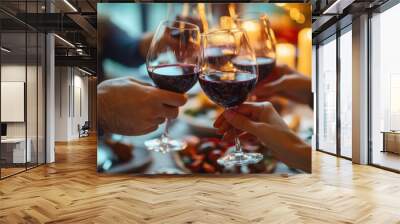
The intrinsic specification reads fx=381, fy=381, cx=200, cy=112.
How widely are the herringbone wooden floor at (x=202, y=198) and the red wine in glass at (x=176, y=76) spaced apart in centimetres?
289

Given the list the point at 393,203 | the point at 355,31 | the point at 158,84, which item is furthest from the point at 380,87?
the point at 158,84

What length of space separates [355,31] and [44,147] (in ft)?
22.9

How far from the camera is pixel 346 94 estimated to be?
348 inches

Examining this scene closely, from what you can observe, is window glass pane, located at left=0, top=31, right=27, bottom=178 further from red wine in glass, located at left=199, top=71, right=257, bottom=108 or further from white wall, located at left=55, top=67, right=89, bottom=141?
white wall, located at left=55, top=67, right=89, bottom=141

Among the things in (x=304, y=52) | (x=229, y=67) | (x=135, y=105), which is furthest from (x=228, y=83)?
(x=304, y=52)

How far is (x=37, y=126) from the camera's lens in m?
7.61

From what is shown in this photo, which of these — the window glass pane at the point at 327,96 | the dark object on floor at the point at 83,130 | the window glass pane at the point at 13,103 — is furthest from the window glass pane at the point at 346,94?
the dark object on floor at the point at 83,130

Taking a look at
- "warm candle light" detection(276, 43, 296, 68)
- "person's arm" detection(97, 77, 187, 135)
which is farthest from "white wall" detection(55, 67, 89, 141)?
"warm candle light" detection(276, 43, 296, 68)

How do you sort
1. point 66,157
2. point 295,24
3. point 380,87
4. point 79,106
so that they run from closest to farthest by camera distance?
1. point 295,24
2. point 380,87
3. point 66,157
4. point 79,106

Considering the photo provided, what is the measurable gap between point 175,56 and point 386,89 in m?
7.07

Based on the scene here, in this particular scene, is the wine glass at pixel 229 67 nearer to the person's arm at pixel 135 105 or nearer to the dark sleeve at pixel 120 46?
the person's arm at pixel 135 105

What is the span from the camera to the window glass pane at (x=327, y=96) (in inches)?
382

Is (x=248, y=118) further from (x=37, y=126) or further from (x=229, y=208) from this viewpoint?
(x=37, y=126)

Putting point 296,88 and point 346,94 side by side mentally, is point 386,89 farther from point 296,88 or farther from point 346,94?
point 296,88
